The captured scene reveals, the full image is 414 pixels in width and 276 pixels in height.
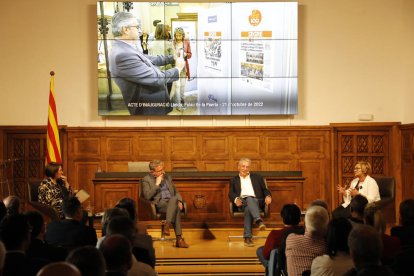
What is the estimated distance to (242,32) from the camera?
457 inches

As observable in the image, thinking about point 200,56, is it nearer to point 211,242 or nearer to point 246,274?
point 211,242

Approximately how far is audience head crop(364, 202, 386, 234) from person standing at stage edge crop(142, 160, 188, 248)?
3.98 m

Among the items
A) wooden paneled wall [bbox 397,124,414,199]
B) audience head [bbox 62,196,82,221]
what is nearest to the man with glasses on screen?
wooden paneled wall [bbox 397,124,414,199]

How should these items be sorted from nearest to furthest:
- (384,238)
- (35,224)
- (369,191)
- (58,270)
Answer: (58,270) < (35,224) < (384,238) < (369,191)

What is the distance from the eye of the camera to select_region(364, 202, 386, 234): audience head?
520cm

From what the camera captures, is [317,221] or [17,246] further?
[317,221]

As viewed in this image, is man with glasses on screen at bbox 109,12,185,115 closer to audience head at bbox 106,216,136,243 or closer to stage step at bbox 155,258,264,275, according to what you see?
stage step at bbox 155,258,264,275

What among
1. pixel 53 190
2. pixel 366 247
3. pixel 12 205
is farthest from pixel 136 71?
pixel 366 247

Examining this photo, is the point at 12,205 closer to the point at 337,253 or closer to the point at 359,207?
the point at 359,207

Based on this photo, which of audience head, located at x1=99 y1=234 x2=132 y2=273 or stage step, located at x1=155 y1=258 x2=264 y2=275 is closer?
audience head, located at x1=99 y1=234 x2=132 y2=273

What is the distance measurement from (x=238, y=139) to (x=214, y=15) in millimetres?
2112

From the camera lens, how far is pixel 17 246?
400cm

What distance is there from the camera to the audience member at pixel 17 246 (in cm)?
373

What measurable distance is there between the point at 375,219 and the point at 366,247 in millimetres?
1734
